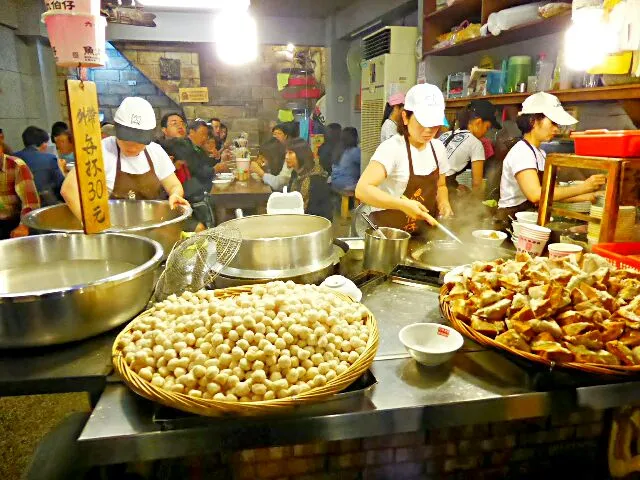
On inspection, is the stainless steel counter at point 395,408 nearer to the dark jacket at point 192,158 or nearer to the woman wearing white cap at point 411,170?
the woman wearing white cap at point 411,170

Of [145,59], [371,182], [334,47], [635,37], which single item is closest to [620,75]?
[635,37]

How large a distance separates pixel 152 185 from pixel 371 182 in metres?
1.76

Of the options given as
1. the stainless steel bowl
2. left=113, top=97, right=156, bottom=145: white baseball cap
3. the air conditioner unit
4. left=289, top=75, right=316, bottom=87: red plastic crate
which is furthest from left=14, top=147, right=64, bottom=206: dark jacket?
left=289, top=75, right=316, bottom=87: red plastic crate

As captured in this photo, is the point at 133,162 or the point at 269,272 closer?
the point at 269,272

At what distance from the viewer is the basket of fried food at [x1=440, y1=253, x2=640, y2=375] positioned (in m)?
1.36

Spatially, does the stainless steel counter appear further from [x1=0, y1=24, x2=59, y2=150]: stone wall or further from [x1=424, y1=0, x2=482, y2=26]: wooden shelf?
[x1=0, y1=24, x2=59, y2=150]: stone wall

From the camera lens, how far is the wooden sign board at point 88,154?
1.64 m

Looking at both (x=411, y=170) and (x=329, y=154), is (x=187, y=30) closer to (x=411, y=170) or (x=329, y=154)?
(x=329, y=154)

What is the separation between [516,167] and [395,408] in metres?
2.88

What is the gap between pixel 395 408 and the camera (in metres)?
1.30

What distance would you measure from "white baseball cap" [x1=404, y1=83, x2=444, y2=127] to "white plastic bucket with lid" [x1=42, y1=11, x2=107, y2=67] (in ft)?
6.77

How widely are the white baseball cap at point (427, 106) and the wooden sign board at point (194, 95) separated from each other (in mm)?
8586

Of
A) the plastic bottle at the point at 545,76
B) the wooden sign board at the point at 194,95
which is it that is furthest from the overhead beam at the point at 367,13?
the plastic bottle at the point at 545,76

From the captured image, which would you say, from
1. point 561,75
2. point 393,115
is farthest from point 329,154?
point 561,75
